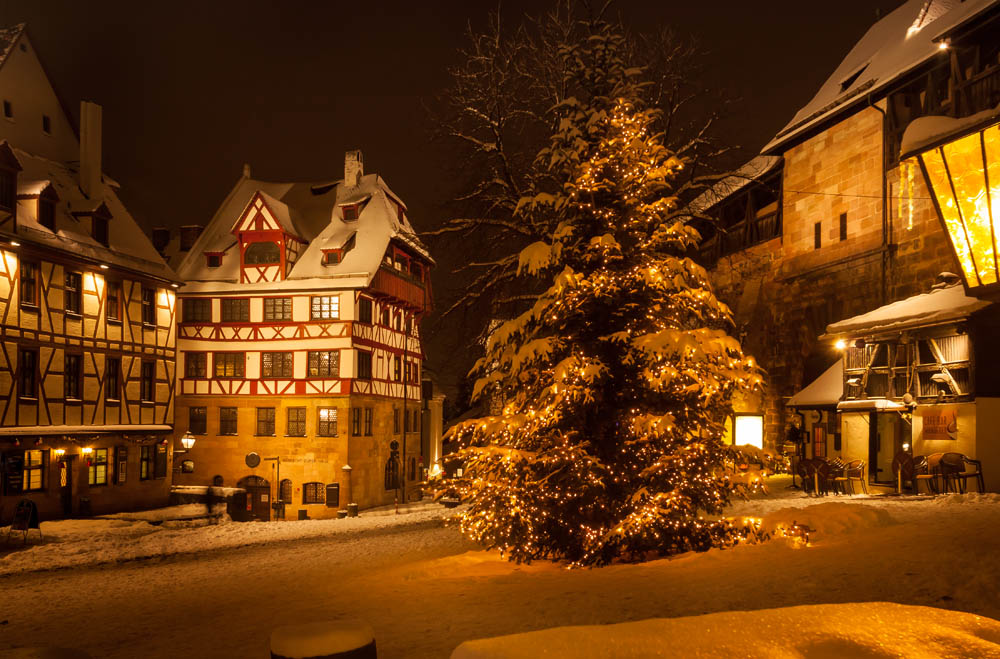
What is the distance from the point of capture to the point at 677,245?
44.9ft

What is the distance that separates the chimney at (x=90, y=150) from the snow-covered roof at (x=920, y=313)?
1032 inches

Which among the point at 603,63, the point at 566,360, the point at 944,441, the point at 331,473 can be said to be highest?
the point at 603,63

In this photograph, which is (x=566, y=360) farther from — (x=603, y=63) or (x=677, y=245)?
(x=603, y=63)

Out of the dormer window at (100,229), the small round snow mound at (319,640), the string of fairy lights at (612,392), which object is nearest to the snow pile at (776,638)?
the small round snow mound at (319,640)

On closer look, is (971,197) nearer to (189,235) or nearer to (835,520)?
(835,520)

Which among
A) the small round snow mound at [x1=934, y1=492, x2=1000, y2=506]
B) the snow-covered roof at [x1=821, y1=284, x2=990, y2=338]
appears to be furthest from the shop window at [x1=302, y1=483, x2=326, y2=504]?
the small round snow mound at [x1=934, y1=492, x2=1000, y2=506]

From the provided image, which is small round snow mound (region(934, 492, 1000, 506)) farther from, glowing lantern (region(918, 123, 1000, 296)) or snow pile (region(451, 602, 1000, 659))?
snow pile (region(451, 602, 1000, 659))

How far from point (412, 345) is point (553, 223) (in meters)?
29.6

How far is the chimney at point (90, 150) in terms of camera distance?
30656 millimetres

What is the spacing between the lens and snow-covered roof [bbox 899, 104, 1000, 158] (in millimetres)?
6234

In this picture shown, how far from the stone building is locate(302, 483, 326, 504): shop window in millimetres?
18426

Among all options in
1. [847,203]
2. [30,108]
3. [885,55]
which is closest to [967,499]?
[847,203]

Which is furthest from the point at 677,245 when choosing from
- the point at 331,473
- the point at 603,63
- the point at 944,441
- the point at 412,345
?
the point at 412,345

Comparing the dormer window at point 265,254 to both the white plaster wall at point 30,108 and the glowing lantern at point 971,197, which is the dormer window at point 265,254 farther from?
the glowing lantern at point 971,197
